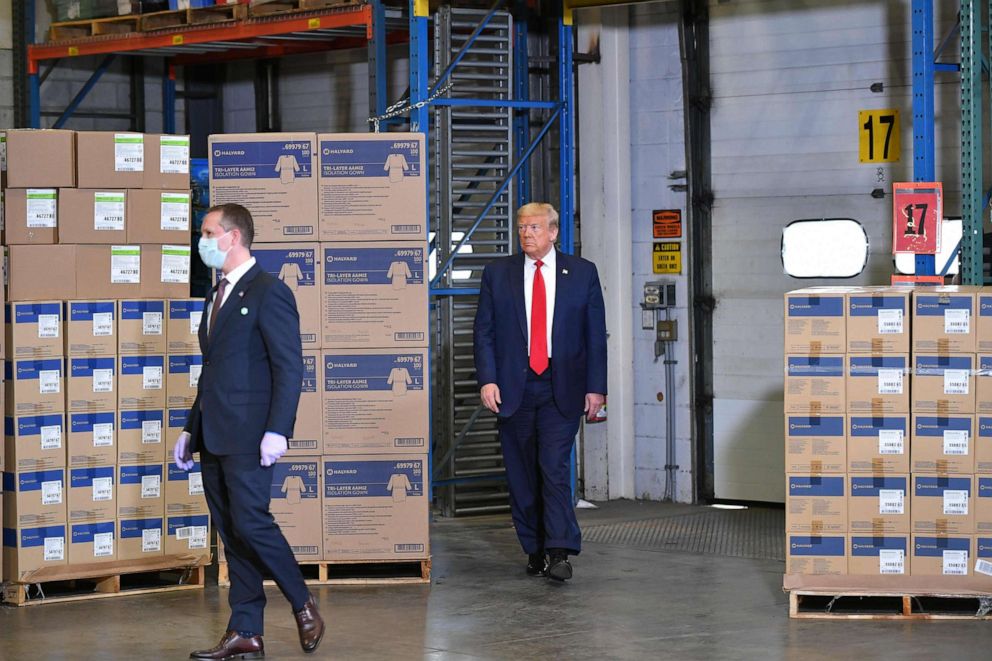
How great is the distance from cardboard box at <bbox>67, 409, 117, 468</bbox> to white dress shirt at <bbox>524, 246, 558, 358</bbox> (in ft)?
7.82

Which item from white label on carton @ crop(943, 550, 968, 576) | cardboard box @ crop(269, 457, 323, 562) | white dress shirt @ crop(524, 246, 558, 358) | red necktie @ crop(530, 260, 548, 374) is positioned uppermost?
white dress shirt @ crop(524, 246, 558, 358)

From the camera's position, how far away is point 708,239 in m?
11.0

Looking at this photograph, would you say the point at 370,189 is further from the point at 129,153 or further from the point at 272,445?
the point at 272,445

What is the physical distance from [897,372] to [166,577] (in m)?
4.35

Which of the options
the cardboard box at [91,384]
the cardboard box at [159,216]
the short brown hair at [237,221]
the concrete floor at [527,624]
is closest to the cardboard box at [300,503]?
the concrete floor at [527,624]

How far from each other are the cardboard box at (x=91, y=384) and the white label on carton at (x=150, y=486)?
0.45m

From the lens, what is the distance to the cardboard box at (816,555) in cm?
723

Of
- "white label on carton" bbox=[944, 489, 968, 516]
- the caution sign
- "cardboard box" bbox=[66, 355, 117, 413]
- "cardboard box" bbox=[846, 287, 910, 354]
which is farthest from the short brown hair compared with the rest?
the caution sign

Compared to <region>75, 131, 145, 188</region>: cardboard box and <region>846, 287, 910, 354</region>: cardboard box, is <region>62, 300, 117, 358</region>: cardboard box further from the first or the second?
<region>846, 287, 910, 354</region>: cardboard box

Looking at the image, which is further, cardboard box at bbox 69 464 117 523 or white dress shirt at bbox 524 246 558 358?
white dress shirt at bbox 524 246 558 358

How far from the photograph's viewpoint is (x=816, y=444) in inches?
285

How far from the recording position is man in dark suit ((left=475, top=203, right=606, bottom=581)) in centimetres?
804

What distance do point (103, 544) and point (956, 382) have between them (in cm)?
466

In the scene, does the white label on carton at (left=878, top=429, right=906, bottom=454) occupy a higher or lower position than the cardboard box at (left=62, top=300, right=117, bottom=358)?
lower
